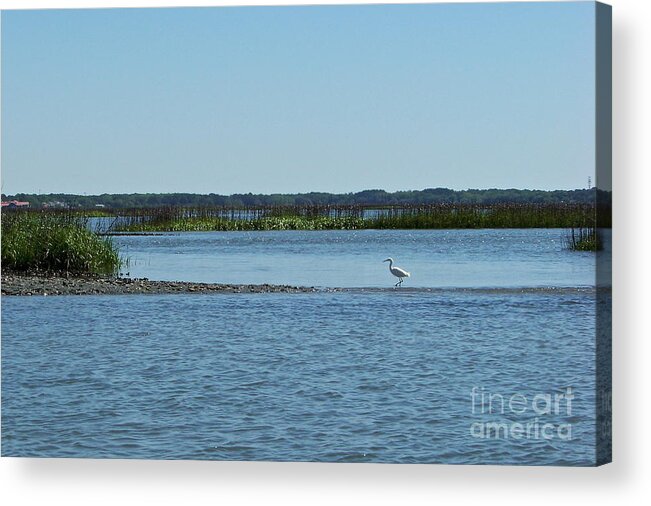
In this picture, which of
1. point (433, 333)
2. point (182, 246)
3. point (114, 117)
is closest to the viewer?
point (114, 117)

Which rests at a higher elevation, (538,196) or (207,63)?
(207,63)

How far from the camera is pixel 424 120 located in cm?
759

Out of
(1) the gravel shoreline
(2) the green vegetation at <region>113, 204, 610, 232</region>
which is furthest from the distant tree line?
(2) the green vegetation at <region>113, 204, 610, 232</region>

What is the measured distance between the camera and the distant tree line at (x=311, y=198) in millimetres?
8297

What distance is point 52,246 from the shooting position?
12.4 m

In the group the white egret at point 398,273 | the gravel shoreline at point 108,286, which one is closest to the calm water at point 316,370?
the white egret at point 398,273

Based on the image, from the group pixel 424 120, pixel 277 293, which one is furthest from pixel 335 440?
pixel 277 293

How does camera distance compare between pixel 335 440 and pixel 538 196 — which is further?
pixel 538 196

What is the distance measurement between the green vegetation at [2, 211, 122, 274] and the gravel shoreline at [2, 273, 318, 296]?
9.7 inches

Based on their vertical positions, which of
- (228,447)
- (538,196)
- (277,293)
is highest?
(538,196)

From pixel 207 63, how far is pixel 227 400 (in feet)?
7.47

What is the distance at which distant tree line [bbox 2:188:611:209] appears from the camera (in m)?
8.30

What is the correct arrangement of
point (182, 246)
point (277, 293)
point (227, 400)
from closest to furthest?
point (227, 400), point (277, 293), point (182, 246)

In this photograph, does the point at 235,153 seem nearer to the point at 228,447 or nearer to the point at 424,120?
the point at 424,120
